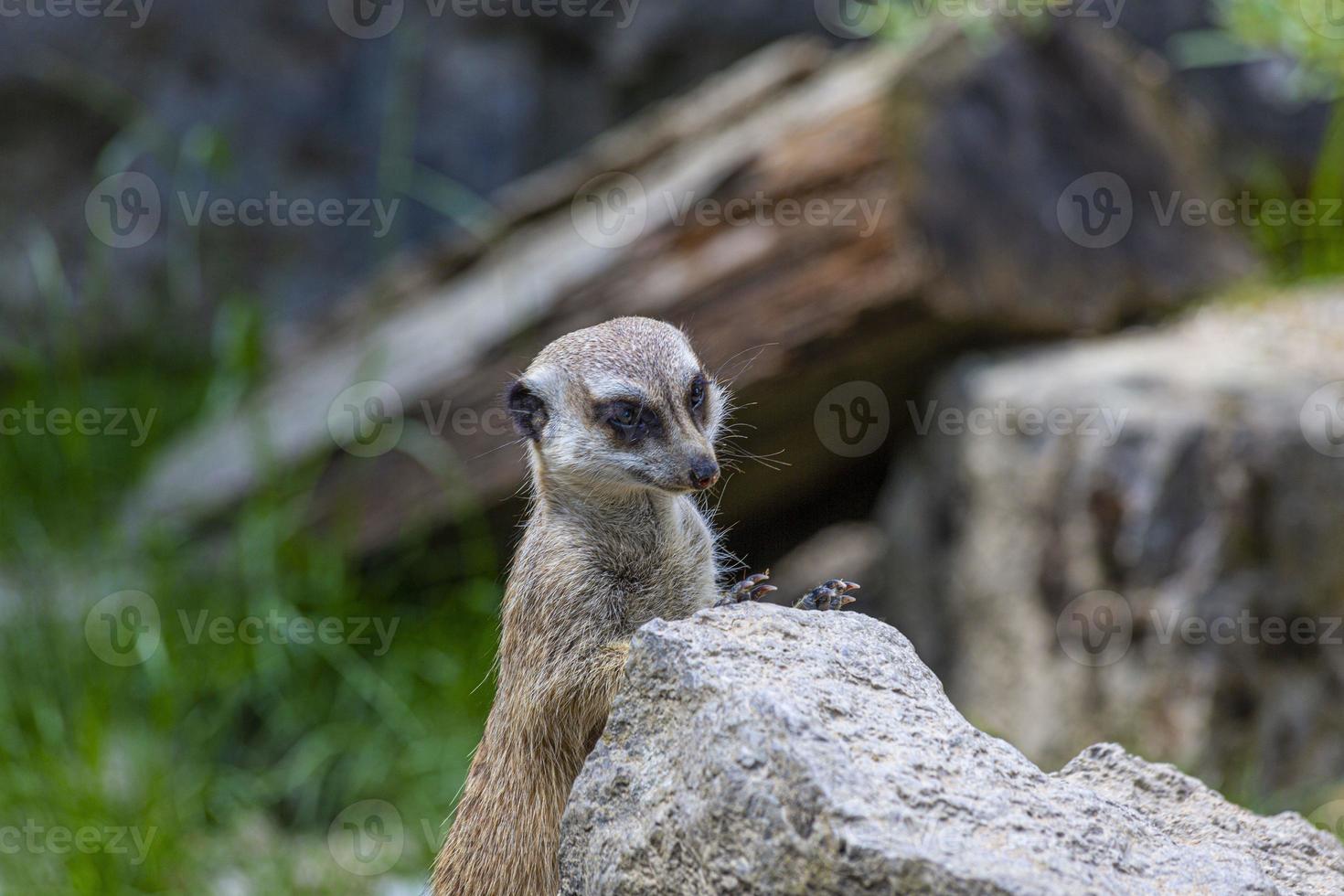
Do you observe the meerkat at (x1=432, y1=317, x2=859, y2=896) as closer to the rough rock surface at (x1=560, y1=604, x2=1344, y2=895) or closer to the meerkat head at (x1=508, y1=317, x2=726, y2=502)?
the meerkat head at (x1=508, y1=317, x2=726, y2=502)

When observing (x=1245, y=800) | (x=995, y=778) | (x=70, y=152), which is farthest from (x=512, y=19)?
(x=995, y=778)

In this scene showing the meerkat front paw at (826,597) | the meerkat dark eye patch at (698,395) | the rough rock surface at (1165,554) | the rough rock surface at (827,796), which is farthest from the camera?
the rough rock surface at (1165,554)

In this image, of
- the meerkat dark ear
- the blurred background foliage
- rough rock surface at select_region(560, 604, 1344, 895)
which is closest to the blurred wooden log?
the blurred background foliage

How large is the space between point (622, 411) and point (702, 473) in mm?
249

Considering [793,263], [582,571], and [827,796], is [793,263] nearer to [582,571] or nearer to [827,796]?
[582,571]

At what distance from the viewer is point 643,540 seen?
112 inches

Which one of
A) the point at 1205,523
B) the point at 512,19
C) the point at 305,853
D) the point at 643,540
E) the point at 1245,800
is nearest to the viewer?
the point at 643,540

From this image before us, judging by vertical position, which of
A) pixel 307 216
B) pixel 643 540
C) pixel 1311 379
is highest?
pixel 307 216

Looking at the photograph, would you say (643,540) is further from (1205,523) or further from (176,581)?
(176,581)

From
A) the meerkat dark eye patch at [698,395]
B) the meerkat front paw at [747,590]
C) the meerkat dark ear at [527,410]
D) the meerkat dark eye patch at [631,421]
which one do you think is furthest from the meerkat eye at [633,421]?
the meerkat front paw at [747,590]

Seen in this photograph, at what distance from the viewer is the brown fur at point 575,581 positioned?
8.72 feet

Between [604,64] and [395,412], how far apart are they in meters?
3.58

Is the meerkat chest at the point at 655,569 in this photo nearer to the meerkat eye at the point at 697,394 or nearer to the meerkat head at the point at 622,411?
the meerkat head at the point at 622,411

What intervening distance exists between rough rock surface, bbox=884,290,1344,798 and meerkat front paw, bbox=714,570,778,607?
9.54 ft
